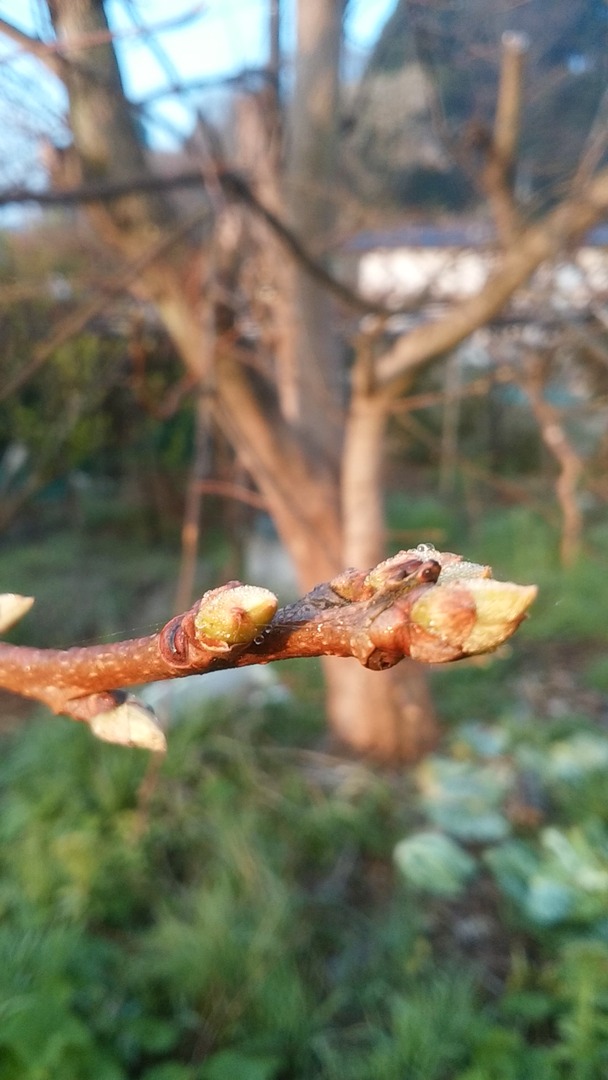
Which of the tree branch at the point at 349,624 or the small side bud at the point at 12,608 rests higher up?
the small side bud at the point at 12,608

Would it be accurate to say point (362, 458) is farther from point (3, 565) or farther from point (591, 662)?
point (3, 565)

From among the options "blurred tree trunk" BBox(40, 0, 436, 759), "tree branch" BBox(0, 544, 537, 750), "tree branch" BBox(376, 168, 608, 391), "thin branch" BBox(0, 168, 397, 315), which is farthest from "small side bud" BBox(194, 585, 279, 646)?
"blurred tree trunk" BBox(40, 0, 436, 759)

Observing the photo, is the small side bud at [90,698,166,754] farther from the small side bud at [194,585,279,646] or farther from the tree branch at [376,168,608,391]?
the tree branch at [376,168,608,391]

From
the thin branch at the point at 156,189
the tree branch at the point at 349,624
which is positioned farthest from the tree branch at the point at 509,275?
the tree branch at the point at 349,624

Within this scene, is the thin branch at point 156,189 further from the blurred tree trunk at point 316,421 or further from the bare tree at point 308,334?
the blurred tree trunk at point 316,421

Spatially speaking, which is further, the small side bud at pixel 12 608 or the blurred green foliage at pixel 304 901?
the blurred green foliage at pixel 304 901

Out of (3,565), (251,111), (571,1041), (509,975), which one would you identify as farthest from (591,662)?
(3,565)
